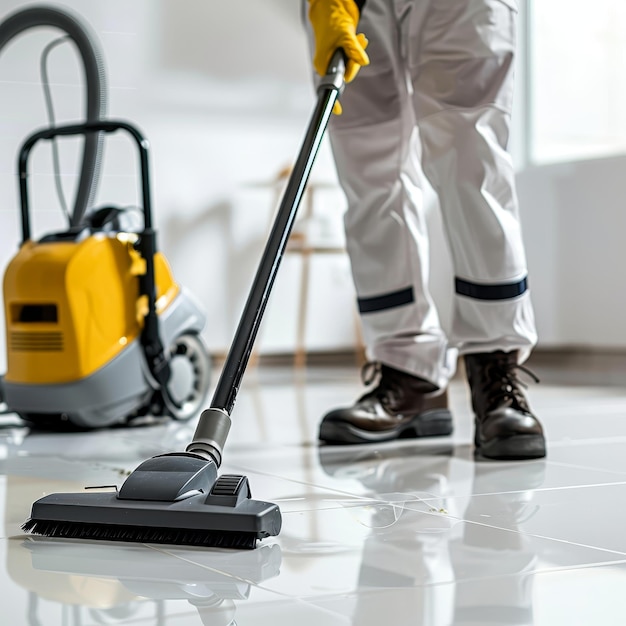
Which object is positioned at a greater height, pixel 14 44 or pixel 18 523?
pixel 14 44

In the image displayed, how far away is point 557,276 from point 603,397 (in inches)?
59.1

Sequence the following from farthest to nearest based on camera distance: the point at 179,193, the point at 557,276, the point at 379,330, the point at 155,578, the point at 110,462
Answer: the point at 557,276 → the point at 179,193 → the point at 379,330 → the point at 110,462 → the point at 155,578

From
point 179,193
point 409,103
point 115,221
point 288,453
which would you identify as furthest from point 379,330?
point 179,193

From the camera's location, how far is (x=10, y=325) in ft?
7.13

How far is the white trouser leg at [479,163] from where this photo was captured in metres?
1.69

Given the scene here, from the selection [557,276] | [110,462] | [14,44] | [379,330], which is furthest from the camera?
[557,276]

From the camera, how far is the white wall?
3.76m

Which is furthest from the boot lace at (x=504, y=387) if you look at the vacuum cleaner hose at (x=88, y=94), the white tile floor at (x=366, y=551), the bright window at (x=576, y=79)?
the bright window at (x=576, y=79)

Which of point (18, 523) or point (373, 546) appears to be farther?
point (18, 523)

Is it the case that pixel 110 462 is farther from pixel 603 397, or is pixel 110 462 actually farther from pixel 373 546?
pixel 603 397

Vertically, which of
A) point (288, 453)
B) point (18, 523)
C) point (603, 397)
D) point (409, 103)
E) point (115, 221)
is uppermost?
point (409, 103)

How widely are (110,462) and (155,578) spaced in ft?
2.75

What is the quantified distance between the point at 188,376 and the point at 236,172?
1.81 meters

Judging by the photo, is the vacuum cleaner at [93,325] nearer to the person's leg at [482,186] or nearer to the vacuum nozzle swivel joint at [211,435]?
the person's leg at [482,186]
